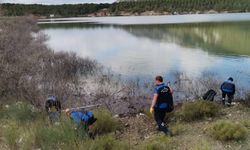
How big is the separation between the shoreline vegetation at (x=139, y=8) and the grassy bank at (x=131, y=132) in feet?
434

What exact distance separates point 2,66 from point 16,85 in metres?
1.11

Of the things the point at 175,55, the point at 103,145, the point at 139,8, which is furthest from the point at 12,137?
the point at 139,8

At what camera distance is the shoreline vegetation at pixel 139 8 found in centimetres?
15360

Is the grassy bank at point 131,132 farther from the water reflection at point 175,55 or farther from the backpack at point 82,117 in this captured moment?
the water reflection at point 175,55

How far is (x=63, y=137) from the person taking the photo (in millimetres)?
8891

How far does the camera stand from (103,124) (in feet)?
39.1

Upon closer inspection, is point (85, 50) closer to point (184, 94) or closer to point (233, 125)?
point (184, 94)

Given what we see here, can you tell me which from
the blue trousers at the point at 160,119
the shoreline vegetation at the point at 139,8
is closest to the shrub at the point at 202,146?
the blue trousers at the point at 160,119

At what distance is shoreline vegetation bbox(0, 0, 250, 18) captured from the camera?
154m

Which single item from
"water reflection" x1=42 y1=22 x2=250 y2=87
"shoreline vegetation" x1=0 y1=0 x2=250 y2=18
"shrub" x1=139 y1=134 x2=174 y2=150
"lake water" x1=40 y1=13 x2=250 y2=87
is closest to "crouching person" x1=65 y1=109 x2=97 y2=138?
"shrub" x1=139 y1=134 x2=174 y2=150

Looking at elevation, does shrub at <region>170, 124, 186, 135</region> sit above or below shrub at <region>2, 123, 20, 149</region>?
below

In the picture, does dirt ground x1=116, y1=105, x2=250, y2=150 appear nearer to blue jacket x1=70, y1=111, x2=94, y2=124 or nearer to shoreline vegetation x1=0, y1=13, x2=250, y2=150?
shoreline vegetation x1=0, y1=13, x2=250, y2=150

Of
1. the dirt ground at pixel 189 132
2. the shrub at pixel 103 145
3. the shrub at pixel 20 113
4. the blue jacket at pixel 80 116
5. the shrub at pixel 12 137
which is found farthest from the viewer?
the shrub at pixel 20 113

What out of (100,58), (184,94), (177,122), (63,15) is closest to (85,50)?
(100,58)
